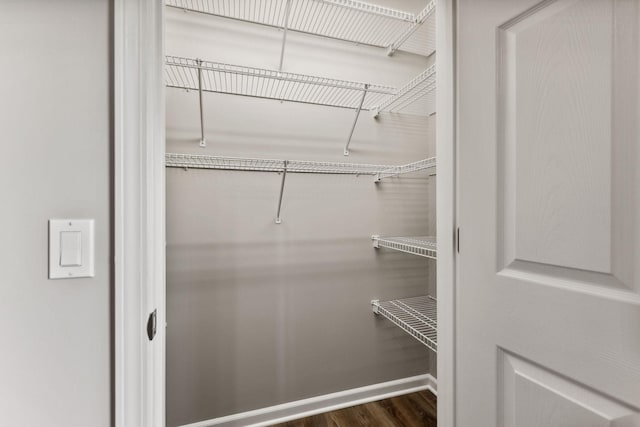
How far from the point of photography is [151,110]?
0.58 metres

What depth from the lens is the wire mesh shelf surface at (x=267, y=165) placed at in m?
1.30

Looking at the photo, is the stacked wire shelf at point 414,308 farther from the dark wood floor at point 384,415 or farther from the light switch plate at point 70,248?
the light switch plate at point 70,248

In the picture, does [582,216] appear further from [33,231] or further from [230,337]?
[230,337]

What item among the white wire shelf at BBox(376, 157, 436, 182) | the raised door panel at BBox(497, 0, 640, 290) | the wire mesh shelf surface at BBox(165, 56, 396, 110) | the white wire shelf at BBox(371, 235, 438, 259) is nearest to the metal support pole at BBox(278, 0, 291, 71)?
the wire mesh shelf surface at BBox(165, 56, 396, 110)

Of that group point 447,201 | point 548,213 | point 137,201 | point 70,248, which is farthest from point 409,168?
point 70,248

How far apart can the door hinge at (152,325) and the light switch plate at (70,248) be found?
0.51ft

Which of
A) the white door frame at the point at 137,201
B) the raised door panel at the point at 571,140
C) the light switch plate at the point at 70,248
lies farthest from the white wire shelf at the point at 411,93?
the light switch plate at the point at 70,248

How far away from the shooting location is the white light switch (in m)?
0.51

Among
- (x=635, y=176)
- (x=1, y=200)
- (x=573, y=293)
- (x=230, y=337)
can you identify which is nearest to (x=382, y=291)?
(x=230, y=337)

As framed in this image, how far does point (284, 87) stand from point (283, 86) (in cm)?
1

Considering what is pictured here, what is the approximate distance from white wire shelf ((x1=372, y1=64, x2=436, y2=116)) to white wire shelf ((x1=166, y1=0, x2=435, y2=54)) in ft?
0.90

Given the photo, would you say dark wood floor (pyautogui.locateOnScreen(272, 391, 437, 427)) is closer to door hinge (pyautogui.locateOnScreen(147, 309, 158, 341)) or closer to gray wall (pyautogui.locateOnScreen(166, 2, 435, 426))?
gray wall (pyautogui.locateOnScreen(166, 2, 435, 426))

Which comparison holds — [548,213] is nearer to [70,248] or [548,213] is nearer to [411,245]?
[411,245]

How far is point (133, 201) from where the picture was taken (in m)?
0.54
